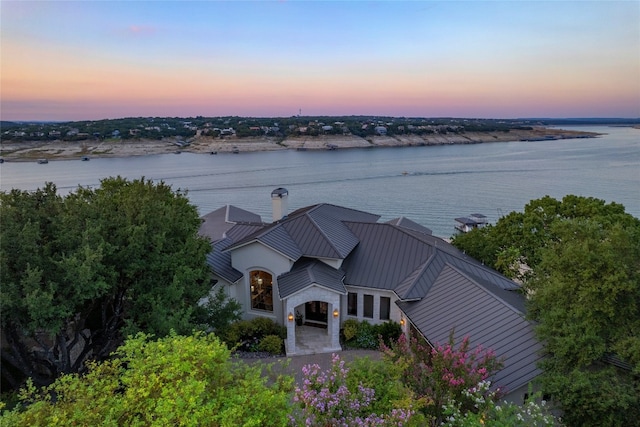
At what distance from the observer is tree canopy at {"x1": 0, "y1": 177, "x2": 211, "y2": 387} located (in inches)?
392

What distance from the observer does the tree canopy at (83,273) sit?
9961 mm

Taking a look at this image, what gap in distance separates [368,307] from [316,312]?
2.44 m

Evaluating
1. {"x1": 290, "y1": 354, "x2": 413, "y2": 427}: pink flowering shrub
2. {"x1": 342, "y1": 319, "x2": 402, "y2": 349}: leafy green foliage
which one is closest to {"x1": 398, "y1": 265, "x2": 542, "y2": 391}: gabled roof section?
{"x1": 342, "y1": 319, "x2": 402, "y2": 349}: leafy green foliage

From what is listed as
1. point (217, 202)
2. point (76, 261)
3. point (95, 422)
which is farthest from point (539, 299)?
point (217, 202)

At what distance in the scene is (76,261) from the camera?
10.1m

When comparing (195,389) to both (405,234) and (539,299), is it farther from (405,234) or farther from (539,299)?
(405,234)

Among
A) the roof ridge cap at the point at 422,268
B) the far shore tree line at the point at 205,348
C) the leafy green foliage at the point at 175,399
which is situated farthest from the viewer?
the roof ridge cap at the point at 422,268

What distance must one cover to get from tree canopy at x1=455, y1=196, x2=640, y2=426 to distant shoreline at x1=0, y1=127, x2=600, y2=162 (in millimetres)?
118304

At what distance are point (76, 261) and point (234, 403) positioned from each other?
23.0 ft

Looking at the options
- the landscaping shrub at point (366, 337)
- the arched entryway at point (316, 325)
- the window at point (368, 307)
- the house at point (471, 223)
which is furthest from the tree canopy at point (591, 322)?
the house at point (471, 223)

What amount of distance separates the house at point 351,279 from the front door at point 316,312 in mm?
47

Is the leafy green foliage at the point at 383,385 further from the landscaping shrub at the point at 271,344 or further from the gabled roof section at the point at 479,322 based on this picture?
the landscaping shrub at the point at 271,344

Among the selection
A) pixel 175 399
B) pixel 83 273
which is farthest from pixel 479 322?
pixel 83 273

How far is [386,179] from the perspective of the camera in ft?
236
